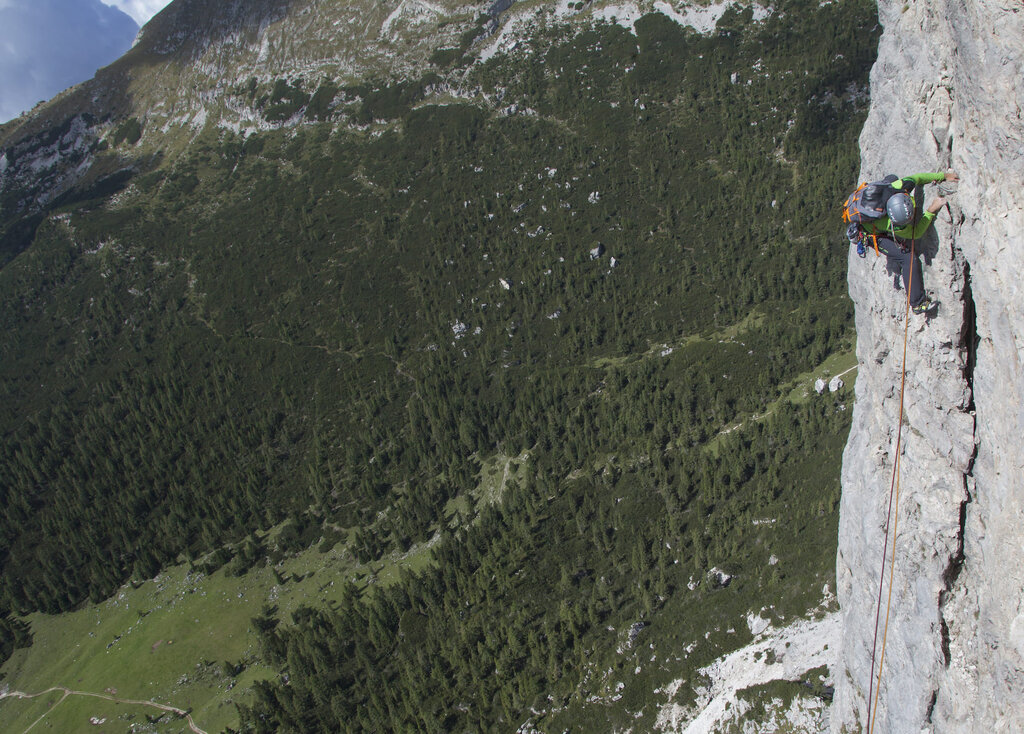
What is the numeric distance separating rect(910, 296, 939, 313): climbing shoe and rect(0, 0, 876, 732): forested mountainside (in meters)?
37.3

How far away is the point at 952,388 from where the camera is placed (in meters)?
13.1

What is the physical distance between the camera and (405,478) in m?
Answer: 84.9

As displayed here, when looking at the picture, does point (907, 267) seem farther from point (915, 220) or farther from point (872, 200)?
point (872, 200)

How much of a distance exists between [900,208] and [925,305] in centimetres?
261

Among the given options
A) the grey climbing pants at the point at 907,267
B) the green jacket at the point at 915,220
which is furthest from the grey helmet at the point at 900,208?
the grey climbing pants at the point at 907,267

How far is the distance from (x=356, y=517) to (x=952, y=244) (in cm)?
7769

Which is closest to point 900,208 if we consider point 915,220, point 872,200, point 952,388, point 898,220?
point 898,220

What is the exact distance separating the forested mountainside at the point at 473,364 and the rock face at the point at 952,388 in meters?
32.0

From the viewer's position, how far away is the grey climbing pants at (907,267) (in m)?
13.2

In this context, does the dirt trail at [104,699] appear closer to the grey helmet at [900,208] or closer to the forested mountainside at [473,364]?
the forested mountainside at [473,364]

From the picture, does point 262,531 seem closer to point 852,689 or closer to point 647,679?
point 647,679

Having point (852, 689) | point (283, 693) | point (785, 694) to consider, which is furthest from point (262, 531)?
point (852, 689)

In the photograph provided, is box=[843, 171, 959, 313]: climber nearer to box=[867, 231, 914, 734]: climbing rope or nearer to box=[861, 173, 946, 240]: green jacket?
box=[861, 173, 946, 240]: green jacket

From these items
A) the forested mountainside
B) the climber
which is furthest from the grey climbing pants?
the forested mountainside
